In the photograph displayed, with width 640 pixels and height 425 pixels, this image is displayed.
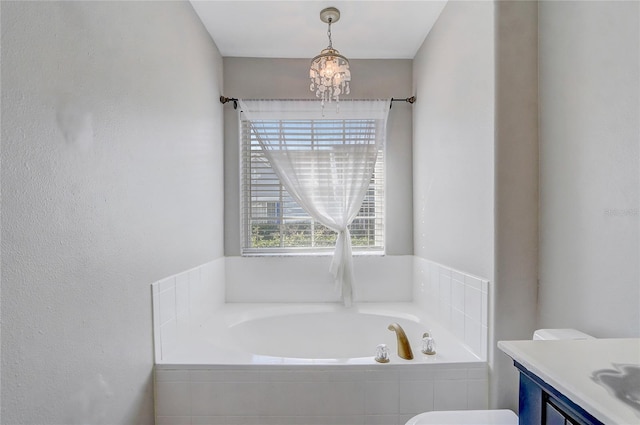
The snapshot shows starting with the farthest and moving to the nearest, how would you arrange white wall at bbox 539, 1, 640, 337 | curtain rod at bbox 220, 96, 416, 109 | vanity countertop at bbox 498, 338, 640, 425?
curtain rod at bbox 220, 96, 416, 109
white wall at bbox 539, 1, 640, 337
vanity countertop at bbox 498, 338, 640, 425

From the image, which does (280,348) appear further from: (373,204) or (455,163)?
(455,163)

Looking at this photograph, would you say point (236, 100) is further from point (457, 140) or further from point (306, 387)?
point (306, 387)

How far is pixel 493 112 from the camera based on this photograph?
4.88 feet

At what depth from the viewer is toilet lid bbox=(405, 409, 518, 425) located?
4.12ft

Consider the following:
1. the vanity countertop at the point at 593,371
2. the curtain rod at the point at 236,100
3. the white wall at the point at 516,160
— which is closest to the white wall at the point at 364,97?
the curtain rod at the point at 236,100

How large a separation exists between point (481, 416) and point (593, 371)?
874 mm

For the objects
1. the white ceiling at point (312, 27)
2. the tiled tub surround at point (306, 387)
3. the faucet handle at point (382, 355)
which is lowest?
the tiled tub surround at point (306, 387)

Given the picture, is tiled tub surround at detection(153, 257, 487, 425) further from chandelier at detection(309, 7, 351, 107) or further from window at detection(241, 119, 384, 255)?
chandelier at detection(309, 7, 351, 107)

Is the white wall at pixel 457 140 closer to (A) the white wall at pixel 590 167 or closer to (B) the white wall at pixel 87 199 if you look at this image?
(A) the white wall at pixel 590 167

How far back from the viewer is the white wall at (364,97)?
258cm

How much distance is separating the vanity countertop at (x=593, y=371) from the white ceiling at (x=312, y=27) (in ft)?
6.35

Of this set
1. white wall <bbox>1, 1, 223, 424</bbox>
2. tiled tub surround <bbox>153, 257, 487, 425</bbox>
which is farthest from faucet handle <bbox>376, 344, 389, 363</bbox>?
white wall <bbox>1, 1, 223, 424</bbox>

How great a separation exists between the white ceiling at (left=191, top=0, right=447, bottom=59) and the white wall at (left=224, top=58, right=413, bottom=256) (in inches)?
3.4

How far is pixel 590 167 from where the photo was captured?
3.89 ft
